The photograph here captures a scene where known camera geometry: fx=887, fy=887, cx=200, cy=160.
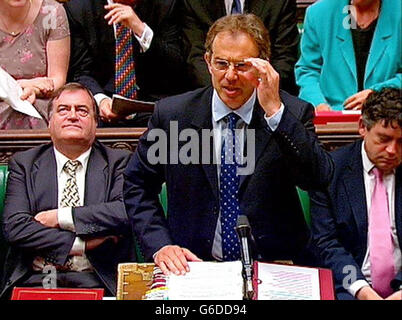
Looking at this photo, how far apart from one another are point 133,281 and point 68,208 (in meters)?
0.44

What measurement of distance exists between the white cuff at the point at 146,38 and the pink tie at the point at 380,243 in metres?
0.93

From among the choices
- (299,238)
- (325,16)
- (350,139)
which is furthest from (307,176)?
(325,16)

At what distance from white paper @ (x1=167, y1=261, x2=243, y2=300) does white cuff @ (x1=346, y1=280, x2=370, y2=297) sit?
1.00ft

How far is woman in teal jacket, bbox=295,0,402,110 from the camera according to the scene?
2.25 metres

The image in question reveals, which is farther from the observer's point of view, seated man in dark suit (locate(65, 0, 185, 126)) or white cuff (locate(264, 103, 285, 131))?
seated man in dark suit (locate(65, 0, 185, 126))

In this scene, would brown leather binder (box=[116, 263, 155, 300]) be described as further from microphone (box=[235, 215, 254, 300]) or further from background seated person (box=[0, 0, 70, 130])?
background seated person (box=[0, 0, 70, 130])

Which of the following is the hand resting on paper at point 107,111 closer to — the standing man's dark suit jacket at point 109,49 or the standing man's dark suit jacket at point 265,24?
the standing man's dark suit jacket at point 109,49

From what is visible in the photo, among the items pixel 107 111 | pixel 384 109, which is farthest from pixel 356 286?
pixel 107 111

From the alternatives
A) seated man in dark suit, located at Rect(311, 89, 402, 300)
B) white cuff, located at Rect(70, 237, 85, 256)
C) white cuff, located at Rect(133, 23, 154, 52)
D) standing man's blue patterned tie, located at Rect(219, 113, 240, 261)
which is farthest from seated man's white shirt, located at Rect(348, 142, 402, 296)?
white cuff, located at Rect(133, 23, 154, 52)

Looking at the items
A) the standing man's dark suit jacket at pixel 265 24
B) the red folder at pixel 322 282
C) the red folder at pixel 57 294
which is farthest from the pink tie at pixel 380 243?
the standing man's dark suit jacket at pixel 265 24

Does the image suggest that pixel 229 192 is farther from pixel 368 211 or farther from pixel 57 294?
pixel 57 294

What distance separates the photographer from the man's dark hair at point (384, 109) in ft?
5.53

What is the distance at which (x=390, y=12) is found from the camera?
225 centimetres

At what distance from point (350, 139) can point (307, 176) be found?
0.55 meters
